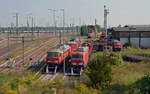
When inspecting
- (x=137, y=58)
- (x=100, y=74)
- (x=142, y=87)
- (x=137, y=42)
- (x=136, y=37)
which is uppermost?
(x=136, y=37)

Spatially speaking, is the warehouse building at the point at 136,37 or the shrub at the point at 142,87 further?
the warehouse building at the point at 136,37

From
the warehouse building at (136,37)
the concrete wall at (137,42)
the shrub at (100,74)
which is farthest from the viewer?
the concrete wall at (137,42)

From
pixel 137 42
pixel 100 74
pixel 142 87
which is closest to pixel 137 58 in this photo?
pixel 100 74

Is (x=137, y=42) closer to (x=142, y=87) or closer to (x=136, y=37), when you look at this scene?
(x=136, y=37)

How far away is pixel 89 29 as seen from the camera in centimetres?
8712

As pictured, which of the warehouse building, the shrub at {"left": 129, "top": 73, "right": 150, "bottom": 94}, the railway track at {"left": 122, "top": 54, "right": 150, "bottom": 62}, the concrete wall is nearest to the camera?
the shrub at {"left": 129, "top": 73, "right": 150, "bottom": 94}

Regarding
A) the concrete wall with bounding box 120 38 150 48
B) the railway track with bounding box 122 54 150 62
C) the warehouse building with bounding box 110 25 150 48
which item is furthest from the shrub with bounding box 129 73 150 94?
the concrete wall with bounding box 120 38 150 48

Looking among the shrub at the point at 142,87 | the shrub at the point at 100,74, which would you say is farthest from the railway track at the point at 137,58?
the shrub at the point at 142,87

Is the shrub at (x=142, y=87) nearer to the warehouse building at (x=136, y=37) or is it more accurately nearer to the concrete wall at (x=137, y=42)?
the warehouse building at (x=136, y=37)

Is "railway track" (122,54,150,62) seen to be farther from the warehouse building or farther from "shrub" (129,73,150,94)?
"shrub" (129,73,150,94)

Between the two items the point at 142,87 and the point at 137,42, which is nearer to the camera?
the point at 142,87

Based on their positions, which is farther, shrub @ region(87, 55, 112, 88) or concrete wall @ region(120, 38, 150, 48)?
concrete wall @ region(120, 38, 150, 48)

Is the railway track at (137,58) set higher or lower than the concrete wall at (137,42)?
lower

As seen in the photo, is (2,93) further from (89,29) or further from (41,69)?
(89,29)
